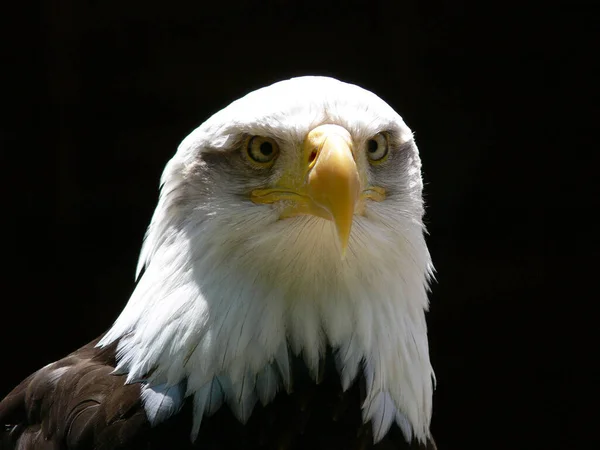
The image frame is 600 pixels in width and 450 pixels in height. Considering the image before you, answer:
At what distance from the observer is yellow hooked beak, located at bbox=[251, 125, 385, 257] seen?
244cm

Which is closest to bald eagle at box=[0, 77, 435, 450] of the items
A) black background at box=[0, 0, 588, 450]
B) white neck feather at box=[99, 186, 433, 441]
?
white neck feather at box=[99, 186, 433, 441]

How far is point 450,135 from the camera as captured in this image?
19.6ft

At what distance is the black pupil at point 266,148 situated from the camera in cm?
269

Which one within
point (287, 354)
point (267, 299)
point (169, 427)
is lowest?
point (169, 427)

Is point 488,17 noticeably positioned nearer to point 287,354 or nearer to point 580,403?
point 580,403

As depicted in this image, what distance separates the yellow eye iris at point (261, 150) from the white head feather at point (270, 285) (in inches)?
1.2

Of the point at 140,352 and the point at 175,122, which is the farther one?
the point at 175,122

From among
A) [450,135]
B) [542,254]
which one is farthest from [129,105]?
[542,254]

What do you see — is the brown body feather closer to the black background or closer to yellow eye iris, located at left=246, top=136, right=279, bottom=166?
yellow eye iris, located at left=246, top=136, right=279, bottom=166

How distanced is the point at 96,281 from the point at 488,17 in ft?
10.5

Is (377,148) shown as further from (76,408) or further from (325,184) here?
(76,408)

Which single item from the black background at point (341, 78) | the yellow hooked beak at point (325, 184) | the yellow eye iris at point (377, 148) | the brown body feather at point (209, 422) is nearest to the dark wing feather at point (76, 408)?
the brown body feather at point (209, 422)

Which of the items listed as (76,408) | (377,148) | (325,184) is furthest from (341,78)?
(76,408)

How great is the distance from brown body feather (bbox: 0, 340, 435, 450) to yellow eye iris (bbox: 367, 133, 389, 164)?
25.0 inches
